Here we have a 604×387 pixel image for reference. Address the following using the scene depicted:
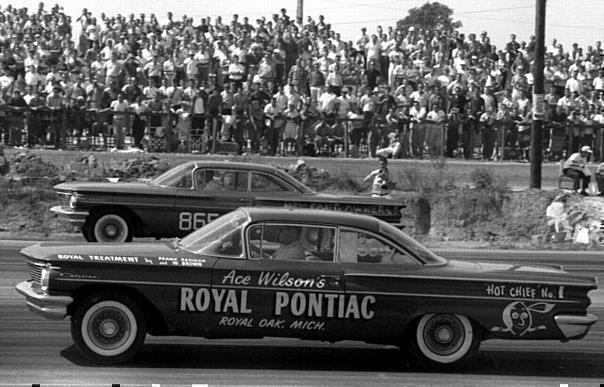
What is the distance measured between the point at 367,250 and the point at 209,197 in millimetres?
6371

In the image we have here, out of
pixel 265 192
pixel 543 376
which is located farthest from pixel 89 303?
pixel 265 192

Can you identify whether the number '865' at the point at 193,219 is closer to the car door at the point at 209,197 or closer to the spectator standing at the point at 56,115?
the car door at the point at 209,197

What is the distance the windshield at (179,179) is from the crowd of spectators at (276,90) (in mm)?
9905

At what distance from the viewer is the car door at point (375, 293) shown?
873 centimetres

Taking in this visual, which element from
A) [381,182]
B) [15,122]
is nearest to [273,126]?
[15,122]

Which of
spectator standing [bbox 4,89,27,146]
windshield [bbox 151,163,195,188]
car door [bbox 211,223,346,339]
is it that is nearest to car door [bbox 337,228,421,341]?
car door [bbox 211,223,346,339]

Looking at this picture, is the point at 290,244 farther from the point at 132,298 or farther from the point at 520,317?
the point at 520,317

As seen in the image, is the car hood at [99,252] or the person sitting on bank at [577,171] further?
the person sitting on bank at [577,171]

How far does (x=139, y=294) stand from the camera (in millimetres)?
8555

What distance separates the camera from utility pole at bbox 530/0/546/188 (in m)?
22.7

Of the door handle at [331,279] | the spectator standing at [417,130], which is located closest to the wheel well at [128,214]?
the door handle at [331,279]

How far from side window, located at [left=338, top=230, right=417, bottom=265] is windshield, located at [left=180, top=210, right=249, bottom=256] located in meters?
0.82

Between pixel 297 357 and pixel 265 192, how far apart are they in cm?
616

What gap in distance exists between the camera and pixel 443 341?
29.1ft
